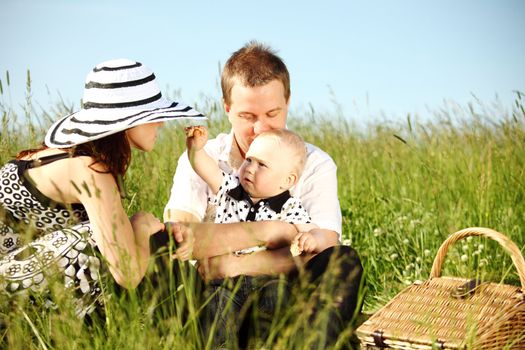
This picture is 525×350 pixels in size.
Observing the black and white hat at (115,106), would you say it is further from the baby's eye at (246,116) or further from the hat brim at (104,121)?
the baby's eye at (246,116)

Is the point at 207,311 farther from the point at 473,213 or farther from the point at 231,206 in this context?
the point at 473,213

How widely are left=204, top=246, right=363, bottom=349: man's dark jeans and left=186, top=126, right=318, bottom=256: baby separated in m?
0.24

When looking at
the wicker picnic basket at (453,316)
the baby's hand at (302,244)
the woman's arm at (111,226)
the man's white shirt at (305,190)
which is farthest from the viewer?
the man's white shirt at (305,190)

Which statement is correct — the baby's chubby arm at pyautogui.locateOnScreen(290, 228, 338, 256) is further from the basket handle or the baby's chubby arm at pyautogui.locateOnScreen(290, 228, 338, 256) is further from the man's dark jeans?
the basket handle

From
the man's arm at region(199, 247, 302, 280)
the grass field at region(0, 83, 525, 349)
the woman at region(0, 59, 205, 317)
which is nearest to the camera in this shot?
the woman at region(0, 59, 205, 317)

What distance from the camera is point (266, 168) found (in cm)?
317

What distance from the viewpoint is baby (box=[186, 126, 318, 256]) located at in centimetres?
317

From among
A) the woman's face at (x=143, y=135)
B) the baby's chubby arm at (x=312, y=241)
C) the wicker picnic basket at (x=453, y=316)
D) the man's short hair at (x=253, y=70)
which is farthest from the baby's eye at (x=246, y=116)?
the wicker picnic basket at (x=453, y=316)

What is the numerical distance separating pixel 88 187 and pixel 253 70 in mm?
1091

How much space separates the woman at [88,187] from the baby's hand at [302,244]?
0.53 meters

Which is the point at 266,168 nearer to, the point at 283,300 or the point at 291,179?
the point at 291,179

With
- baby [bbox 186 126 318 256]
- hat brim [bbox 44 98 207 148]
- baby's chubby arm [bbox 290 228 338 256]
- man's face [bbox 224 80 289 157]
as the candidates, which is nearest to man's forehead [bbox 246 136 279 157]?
baby [bbox 186 126 318 256]

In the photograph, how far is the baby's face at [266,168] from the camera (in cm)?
317

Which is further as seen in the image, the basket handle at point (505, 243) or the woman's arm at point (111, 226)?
the basket handle at point (505, 243)
